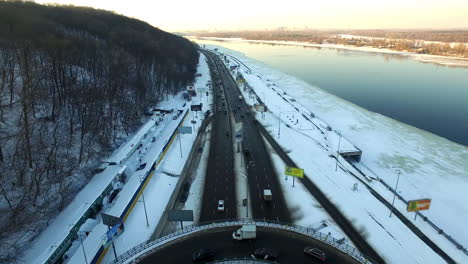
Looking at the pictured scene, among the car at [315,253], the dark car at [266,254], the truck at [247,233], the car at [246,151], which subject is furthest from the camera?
the car at [246,151]

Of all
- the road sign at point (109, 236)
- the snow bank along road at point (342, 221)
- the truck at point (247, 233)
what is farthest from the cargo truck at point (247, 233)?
the snow bank along road at point (342, 221)

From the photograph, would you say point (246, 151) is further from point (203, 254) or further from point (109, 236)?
point (109, 236)

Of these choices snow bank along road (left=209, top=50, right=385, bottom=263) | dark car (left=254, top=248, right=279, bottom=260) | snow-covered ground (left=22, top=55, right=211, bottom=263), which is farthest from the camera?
snow-covered ground (left=22, top=55, right=211, bottom=263)

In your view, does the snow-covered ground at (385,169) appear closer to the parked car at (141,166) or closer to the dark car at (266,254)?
the dark car at (266,254)

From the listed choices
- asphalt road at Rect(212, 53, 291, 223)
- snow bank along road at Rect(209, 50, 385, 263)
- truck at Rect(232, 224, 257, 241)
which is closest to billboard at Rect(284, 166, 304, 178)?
asphalt road at Rect(212, 53, 291, 223)

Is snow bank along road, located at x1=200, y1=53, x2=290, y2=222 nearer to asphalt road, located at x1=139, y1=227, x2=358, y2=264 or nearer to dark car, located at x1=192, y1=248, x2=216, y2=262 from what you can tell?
asphalt road, located at x1=139, y1=227, x2=358, y2=264

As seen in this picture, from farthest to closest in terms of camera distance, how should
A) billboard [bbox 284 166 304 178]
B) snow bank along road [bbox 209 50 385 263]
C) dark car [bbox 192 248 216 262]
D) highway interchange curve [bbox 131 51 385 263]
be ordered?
billboard [bbox 284 166 304 178] < snow bank along road [bbox 209 50 385 263] < highway interchange curve [bbox 131 51 385 263] < dark car [bbox 192 248 216 262]
